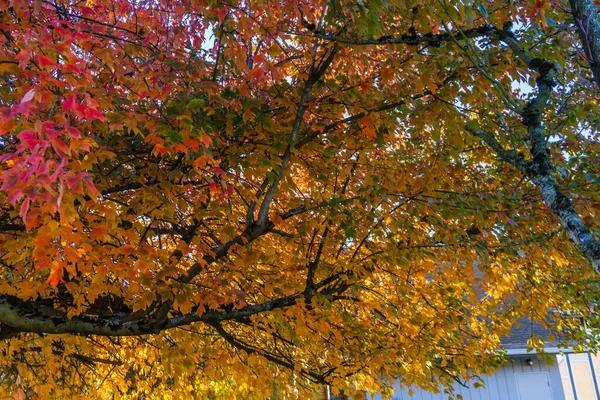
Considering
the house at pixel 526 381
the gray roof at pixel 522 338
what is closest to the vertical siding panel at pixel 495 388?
the house at pixel 526 381

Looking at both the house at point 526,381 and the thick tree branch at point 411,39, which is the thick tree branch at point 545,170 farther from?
the house at point 526,381

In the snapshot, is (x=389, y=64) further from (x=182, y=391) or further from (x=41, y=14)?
A: (x=182, y=391)

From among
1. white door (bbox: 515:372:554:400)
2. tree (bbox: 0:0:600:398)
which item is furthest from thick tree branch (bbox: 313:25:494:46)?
white door (bbox: 515:372:554:400)

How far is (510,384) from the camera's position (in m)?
12.9

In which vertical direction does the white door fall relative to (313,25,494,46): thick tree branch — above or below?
below

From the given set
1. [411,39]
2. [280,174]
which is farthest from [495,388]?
[411,39]

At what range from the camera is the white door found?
12.9 m

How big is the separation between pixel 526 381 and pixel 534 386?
0.24 metres

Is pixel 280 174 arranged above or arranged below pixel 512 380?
above

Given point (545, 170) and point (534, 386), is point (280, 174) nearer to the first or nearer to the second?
point (545, 170)

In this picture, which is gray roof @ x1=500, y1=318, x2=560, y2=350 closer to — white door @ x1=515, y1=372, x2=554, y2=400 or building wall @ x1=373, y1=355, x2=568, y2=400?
building wall @ x1=373, y1=355, x2=568, y2=400

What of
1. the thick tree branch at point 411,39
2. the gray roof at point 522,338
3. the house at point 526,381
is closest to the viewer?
the thick tree branch at point 411,39

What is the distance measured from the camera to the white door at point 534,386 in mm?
12909

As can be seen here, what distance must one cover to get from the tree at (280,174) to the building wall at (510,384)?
262 inches
